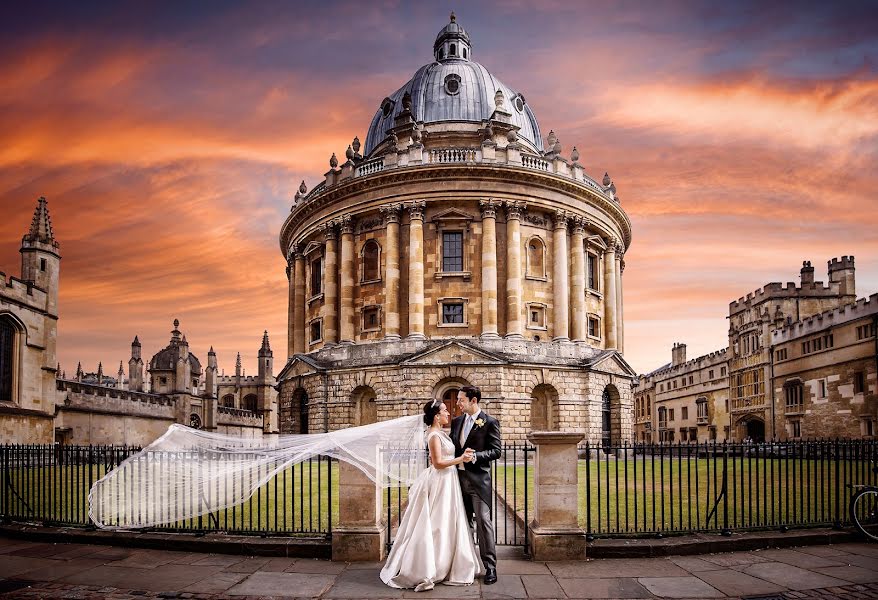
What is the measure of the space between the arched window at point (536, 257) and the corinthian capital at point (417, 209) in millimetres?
6535

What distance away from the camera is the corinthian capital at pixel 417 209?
3947cm

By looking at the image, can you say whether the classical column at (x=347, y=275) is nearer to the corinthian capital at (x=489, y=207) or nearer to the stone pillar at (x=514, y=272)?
the corinthian capital at (x=489, y=207)

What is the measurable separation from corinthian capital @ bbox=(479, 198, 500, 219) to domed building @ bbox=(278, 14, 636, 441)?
67mm

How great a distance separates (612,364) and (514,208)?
1115 cm

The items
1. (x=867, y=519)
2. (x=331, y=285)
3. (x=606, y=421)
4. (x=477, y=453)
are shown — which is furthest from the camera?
(x=331, y=285)

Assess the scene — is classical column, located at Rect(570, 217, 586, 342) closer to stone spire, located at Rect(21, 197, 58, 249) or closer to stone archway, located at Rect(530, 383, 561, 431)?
stone archway, located at Rect(530, 383, 561, 431)

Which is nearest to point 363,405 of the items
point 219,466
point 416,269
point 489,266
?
point 416,269

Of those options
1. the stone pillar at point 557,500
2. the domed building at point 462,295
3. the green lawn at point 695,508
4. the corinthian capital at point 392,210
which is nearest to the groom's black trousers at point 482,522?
the green lawn at point 695,508

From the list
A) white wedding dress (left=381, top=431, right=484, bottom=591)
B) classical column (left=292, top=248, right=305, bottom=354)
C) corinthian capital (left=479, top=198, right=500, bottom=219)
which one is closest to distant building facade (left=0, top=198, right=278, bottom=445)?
classical column (left=292, top=248, right=305, bottom=354)

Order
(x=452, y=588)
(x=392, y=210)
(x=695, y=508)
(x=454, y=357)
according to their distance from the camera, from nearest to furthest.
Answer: (x=452, y=588) < (x=695, y=508) < (x=454, y=357) < (x=392, y=210)

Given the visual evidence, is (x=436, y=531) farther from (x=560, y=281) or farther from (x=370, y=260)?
(x=370, y=260)

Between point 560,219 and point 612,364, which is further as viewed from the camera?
point 612,364

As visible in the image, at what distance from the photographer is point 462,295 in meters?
39.6

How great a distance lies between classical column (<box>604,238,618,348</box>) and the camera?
4534 centimetres
